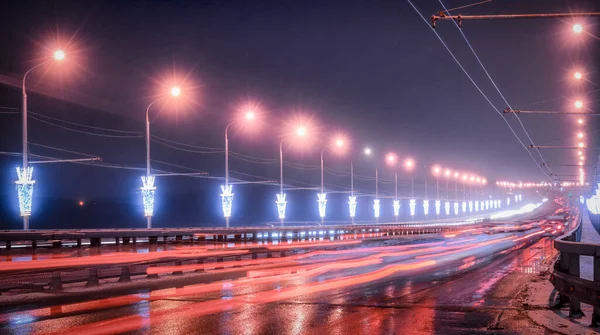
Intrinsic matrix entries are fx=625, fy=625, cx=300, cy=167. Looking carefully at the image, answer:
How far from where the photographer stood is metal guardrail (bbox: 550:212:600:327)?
9680 mm

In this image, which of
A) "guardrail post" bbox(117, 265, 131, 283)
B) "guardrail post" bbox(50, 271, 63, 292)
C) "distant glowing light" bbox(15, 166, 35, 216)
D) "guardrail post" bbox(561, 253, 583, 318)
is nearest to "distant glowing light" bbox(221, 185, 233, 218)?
"distant glowing light" bbox(15, 166, 35, 216)

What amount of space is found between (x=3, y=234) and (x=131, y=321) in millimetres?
21231

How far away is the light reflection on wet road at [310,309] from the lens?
1056cm

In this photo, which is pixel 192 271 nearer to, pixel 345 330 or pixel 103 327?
pixel 103 327

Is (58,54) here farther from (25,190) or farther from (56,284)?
(56,284)

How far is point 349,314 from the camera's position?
11938 millimetres

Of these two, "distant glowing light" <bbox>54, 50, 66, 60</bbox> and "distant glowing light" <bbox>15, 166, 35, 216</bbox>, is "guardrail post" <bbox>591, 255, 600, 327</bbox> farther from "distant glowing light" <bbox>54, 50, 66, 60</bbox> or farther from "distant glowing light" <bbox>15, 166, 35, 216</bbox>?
"distant glowing light" <bbox>15, 166, 35, 216</bbox>

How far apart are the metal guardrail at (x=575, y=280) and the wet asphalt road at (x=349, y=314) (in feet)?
2.72

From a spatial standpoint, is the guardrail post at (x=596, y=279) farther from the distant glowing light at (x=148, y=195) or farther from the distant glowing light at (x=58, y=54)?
the distant glowing light at (x=148, y=195)

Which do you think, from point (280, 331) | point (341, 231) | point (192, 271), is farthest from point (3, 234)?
point (341, 231)

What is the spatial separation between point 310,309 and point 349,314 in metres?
1.06

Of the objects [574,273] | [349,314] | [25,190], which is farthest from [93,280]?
[25,190]

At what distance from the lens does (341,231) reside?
Answer: 62406 millimetres

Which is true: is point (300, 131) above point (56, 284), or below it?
above
